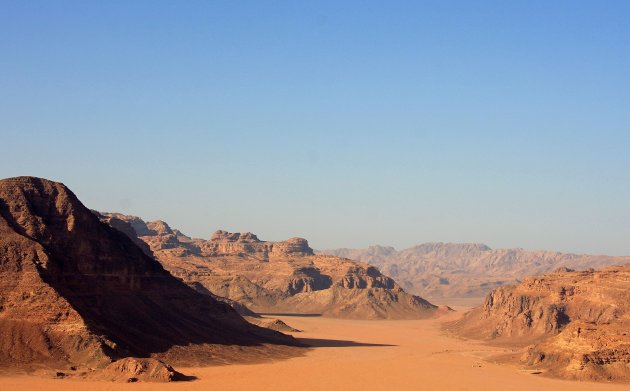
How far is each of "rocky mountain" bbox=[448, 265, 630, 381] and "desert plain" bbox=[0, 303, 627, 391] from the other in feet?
9.19

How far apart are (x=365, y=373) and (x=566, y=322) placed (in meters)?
52.8

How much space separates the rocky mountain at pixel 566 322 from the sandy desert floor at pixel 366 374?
308 centimetres

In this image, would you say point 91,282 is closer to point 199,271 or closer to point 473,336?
point 473,336

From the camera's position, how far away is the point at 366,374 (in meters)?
76.2

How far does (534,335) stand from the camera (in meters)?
119

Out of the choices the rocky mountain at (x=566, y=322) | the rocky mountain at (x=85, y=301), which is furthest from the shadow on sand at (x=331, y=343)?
the rocky mountain at (x=566, y=322)

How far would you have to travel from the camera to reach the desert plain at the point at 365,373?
62500mm

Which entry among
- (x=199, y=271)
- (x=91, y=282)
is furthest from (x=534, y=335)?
(x=199, y=271)

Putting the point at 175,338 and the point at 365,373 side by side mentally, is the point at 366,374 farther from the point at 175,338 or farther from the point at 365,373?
the point at 175,338

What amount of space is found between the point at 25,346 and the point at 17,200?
18931 millimetres

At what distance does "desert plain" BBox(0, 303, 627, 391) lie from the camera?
62.5 meters

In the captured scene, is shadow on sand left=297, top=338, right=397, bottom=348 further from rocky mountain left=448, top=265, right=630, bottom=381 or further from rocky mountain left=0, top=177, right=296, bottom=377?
rocky mountain left=448, top=265, right=630, bottom=381

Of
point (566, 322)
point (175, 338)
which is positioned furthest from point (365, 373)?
point (566, 322)

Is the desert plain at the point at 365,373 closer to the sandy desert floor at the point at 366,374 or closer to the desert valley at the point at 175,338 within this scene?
the sandy desert floor at the point at 366,374
